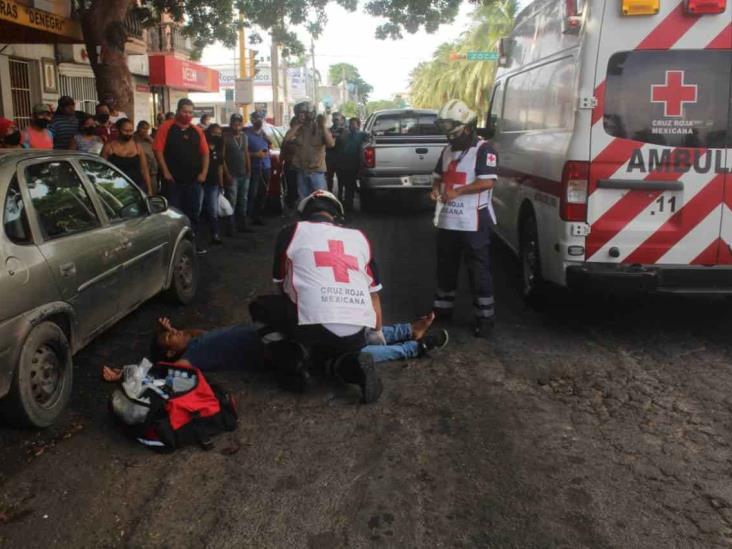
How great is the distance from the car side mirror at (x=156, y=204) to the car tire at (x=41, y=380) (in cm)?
192

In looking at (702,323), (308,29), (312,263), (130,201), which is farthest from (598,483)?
(308,29)

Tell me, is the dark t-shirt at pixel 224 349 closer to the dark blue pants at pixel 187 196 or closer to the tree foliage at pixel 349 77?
the dark blue pants at pixel 187 196

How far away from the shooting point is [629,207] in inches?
194

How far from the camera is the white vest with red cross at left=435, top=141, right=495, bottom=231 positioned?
18.1 ft

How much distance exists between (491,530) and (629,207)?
280 cm

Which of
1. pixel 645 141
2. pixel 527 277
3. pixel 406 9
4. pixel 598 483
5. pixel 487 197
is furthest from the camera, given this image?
pixel 406 9

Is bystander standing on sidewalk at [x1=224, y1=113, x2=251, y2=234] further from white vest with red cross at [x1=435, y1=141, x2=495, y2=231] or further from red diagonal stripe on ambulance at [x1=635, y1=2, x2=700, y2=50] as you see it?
red diagonal stripe on ambulance at [x1=635, y1=2, x2=700, y2=50]

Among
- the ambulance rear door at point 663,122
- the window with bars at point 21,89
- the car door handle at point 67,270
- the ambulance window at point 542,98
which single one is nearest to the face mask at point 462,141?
the ambulance window at point 542,98

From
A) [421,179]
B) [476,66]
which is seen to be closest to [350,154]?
[421,179]

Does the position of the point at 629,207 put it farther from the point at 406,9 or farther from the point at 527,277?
the point at 406,9

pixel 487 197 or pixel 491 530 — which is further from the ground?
pixel 487 197

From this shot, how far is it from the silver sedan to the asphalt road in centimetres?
32

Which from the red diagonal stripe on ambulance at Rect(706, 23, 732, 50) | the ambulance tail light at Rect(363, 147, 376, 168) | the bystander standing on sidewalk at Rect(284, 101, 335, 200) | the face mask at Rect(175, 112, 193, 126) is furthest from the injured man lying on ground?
the ambulance tail light at Rect(363, 147, 376, 168)

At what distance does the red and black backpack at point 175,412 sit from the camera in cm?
367
